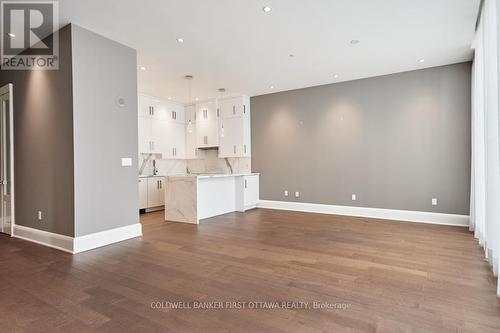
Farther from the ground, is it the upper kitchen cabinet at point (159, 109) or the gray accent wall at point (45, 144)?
the upper kitchen cabinet at point (159, 109)

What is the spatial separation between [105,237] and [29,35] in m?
3.08

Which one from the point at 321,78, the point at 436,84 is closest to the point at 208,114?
the point at 321,78

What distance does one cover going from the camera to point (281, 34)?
3.93 meters

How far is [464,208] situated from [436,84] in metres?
2.45

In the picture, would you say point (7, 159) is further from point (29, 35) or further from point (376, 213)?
point (376, 213)

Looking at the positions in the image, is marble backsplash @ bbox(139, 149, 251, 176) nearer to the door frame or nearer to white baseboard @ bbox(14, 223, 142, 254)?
the door frame

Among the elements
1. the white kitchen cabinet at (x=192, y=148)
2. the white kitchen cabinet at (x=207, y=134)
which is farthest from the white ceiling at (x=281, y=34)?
the white kitchen cabinet at (x=192, y=148)

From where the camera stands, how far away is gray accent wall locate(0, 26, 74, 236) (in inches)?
146

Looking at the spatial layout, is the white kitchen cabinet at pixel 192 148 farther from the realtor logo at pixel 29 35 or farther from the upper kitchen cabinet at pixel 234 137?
the realtor logo at pixel 29 35

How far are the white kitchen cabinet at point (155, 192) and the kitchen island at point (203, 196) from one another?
1.34 metres

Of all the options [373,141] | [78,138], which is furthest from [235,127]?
[78,138]

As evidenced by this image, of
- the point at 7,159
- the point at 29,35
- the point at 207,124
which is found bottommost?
the point at 7,159

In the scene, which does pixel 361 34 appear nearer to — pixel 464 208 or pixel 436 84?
pixel 436 84

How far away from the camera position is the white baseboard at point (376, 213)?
5198mm
